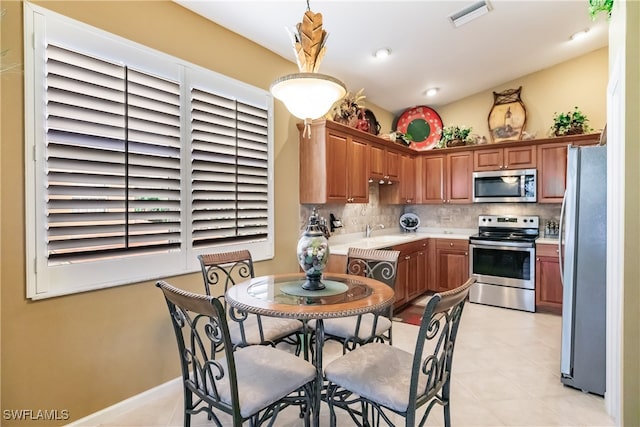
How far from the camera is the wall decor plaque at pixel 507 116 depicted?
477 centimetres

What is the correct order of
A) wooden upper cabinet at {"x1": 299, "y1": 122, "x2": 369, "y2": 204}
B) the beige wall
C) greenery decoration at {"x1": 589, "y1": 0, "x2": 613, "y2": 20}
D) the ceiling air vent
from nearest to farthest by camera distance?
greenery decoration at {"x1": 589, "y1": 0, "x2": 613, "y2": 20}, the ceiling air vent, wooden upper cabinet at {"x1": 299, "y1": 122, "x2": 369, "y2": 204}, the beige wall

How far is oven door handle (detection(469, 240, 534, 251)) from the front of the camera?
424 centimetres

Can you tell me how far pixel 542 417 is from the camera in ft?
7.09

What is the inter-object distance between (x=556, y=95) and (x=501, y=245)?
2.18m

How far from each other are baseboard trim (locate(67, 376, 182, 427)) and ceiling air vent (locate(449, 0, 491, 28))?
380cm

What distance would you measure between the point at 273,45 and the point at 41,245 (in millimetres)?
2429

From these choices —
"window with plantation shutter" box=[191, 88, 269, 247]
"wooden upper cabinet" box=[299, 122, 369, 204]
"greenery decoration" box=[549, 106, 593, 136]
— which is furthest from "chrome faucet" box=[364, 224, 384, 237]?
"greenery decoration" box=[549, 106, 593, 136]

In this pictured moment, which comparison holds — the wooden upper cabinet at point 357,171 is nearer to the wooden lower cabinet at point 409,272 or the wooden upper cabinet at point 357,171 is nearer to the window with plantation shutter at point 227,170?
the wooden lower cabinet at point 409,272

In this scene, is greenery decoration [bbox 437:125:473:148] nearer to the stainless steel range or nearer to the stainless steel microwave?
the stainless steel microwave

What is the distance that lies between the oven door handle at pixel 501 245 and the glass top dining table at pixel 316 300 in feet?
9.57

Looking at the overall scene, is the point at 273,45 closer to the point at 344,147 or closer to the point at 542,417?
the point at 344,147

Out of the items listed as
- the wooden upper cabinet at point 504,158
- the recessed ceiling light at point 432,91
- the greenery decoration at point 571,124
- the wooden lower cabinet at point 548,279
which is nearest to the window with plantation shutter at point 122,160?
the recessed ceiling light at point 432,91

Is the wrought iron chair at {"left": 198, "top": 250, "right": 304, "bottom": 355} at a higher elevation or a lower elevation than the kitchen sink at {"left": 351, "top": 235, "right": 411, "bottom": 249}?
lower

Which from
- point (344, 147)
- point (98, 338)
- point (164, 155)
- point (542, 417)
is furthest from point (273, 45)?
point (542, 417)
